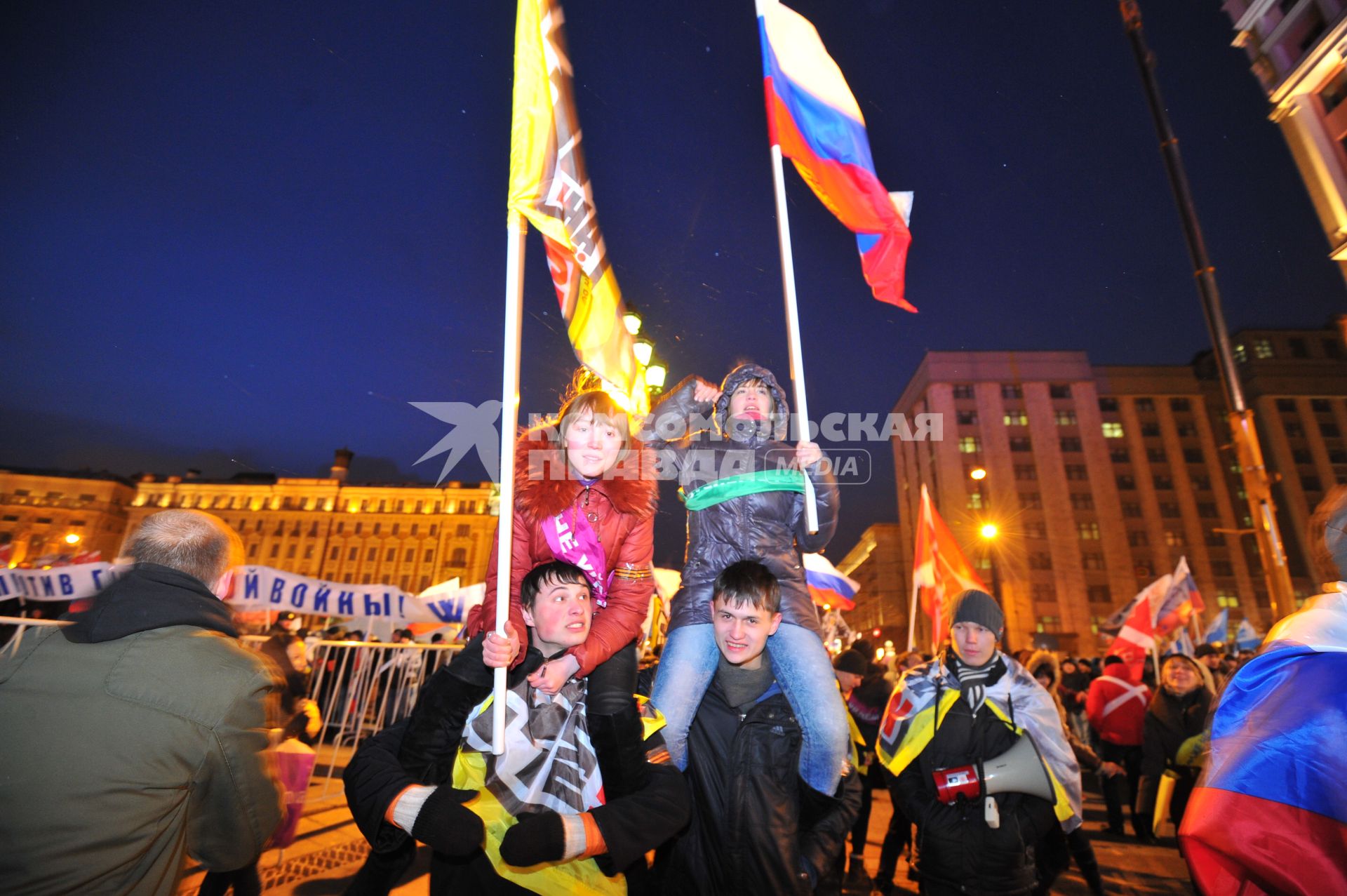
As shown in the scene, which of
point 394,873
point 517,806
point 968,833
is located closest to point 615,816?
point 517,806

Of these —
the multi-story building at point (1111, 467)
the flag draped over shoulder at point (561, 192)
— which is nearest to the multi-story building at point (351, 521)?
the multi-story building at point (1111, 467)

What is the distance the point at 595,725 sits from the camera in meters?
2.53

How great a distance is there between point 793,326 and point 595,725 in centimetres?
256

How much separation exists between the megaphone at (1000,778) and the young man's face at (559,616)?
2318mm

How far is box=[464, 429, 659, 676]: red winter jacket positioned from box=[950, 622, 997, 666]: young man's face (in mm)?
2158

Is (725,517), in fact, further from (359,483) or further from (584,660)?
(359,483)

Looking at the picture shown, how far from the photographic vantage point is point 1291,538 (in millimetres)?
58469

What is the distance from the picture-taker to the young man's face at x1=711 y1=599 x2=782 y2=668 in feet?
10.0

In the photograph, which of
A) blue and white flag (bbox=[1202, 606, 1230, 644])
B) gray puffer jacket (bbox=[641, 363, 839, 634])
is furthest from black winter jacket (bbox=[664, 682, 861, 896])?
blue and white flag (bbox=[1202, 606, 1230, 644])

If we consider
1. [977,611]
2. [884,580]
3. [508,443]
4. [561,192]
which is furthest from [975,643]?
[884,580]

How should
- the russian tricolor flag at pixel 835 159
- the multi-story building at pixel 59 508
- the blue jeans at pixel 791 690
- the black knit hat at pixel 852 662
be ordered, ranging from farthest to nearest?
the multi-story building at pixel 59 508 → the black knit hat at pixel 852 662 → the russian tricolor flag at pixel 835 159 → the blue jeans at pixel 791 690

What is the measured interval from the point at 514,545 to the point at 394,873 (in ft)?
4.33

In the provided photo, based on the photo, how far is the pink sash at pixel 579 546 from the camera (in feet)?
10.1

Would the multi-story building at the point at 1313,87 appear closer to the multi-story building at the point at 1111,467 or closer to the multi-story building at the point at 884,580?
→ the multi-story building at the point at 1111,467
